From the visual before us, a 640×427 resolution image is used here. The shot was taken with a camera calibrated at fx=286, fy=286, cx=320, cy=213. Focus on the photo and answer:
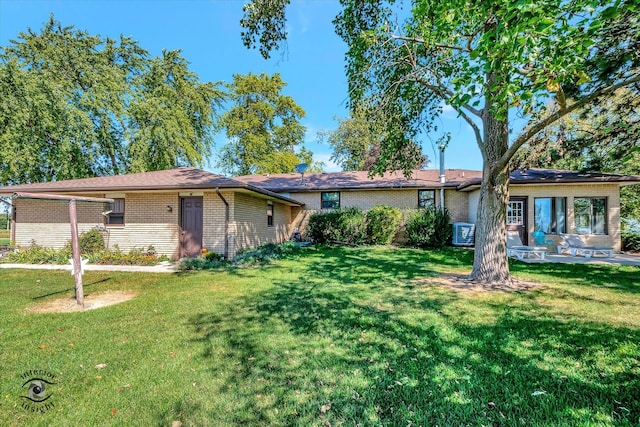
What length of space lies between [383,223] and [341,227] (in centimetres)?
212

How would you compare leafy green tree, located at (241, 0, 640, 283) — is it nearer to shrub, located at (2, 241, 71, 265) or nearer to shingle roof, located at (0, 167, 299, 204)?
shingle roof, located at (0, 167, 299, 204)

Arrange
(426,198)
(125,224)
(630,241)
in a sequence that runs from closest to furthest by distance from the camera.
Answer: (125,224), (630,241), (426,198)

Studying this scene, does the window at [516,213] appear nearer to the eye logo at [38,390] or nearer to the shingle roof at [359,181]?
the shingle roof at [359,181]

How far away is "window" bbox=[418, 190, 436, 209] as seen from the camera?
51.4ft

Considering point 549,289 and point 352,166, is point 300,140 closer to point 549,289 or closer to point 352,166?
point 352,166

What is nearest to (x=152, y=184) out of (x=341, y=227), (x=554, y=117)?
(x=341, y=227)

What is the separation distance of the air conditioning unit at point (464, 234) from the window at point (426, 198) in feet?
6.25

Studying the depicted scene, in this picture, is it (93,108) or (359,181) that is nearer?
(359,181)

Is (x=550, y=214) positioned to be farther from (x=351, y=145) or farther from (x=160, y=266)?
(x=351, y=145)

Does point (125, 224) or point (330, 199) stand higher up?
point (330, 199)

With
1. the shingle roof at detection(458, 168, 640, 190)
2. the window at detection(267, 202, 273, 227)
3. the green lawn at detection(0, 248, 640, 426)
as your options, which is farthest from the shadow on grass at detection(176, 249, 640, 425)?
the window at detection(267, 202, 273, 227)

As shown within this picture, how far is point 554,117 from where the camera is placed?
494 centimetres

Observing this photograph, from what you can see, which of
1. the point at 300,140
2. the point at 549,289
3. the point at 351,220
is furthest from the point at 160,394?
the point at 300,140

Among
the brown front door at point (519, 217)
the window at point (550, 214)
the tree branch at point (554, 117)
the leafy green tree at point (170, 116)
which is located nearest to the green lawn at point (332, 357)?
the tree branch at point (554, 117)
